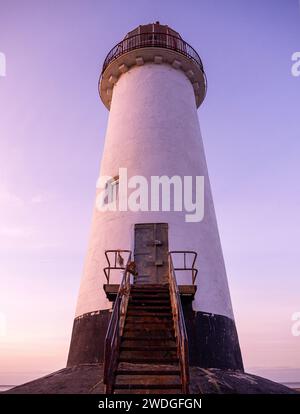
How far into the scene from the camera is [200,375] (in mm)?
7906

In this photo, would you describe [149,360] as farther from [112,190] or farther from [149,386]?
[112,190]

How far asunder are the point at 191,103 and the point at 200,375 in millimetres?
9744

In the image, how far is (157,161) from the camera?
456 inches

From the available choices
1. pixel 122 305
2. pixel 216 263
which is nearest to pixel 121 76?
pixel 216 263

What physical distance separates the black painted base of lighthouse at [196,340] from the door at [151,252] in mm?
1485

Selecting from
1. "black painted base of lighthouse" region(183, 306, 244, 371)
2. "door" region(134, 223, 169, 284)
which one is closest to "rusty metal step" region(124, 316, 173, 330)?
"black painted base of lighthouse" region(183, 306, 244, 371)

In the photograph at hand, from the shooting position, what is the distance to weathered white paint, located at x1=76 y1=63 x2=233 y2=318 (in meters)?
10.3

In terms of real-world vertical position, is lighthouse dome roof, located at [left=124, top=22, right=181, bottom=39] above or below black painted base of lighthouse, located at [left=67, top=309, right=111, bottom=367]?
above

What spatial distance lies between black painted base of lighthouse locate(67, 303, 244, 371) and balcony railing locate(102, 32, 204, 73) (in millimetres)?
9885

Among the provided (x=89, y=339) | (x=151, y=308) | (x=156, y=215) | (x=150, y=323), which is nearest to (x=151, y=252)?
(x=156, y=215)

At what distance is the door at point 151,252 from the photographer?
10.5 m

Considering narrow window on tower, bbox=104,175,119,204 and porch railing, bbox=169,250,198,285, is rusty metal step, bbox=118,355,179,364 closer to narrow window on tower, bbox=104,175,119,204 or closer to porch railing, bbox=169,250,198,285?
porch railing, bbox=169,250,198,285

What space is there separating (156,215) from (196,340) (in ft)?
11.9

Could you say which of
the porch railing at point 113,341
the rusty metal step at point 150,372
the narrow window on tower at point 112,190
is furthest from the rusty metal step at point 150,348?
the narrow window on tower at point 112,190
